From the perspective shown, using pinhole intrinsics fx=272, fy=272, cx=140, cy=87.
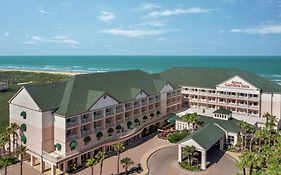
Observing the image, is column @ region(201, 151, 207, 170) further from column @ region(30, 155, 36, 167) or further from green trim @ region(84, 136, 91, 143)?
column @ region(30, 155, 36, 167)

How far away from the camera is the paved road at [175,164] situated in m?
42.7

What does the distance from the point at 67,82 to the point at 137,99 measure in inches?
595

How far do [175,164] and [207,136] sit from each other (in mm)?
7594

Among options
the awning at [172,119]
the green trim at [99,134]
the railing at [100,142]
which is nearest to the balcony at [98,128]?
the green trim at [99,134]

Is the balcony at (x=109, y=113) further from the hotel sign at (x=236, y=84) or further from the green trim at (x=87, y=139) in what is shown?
the hotel sign at (x=236, y=84)

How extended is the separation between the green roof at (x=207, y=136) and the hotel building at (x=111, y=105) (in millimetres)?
13543

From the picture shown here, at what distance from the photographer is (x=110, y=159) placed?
4728 cm

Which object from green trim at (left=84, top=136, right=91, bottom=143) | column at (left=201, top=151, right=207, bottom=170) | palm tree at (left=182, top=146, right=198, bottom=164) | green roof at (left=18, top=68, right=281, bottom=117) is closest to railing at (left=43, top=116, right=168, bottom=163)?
green trim at (left=84, top=136, right=91, bottom=143)

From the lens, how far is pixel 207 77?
74625mm

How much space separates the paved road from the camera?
42.7 metres

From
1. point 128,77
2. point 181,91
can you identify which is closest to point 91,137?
point 128,77

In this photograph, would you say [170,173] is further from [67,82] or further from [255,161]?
[67,82]

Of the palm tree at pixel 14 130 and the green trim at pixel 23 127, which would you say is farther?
the green trim at pixel 23 127

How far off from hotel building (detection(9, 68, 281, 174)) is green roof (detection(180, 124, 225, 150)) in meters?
13.5
